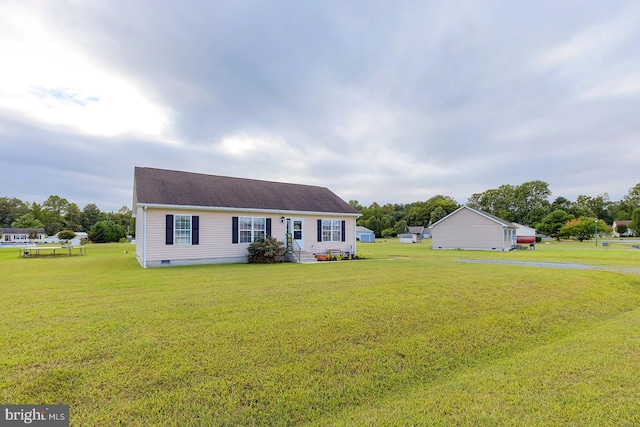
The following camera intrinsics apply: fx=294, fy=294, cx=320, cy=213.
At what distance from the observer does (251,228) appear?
1634 cm

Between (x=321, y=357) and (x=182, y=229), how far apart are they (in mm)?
12504

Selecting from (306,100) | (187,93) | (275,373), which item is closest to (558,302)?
(275,373)

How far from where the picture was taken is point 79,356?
369 cm

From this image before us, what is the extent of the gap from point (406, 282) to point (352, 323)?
14.0 feet

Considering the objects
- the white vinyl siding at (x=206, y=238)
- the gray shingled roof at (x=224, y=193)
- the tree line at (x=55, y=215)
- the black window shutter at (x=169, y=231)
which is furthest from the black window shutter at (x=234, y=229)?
the tree line at (x=55, y=215)

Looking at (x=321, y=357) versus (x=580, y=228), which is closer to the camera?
(x=321, y=357)

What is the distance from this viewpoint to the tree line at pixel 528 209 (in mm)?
57312

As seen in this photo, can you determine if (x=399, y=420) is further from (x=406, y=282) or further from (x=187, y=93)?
(x=187, y=93)

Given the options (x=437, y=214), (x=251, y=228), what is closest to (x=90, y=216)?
(x=251, y=228)

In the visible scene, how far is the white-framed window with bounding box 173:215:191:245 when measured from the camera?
14.2 m

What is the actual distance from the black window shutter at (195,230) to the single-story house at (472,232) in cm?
2507

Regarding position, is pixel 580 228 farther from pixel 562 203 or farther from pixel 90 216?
pixel 90 216

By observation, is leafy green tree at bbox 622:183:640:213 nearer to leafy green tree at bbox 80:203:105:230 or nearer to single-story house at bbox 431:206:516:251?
single-story house at bbox 431:206:516:251

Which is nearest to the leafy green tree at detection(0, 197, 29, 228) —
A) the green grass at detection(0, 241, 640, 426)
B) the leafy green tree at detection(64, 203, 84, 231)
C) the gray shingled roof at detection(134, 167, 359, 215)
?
the leafy green tree at detection(64, 203, 84, 231)
